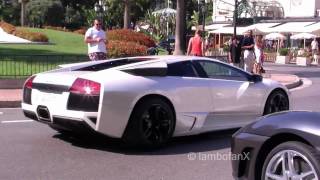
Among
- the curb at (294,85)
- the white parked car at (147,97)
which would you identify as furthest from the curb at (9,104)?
the curb at (294,85)

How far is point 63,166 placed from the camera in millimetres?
6895

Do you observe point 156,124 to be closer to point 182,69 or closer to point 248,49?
point 182,69

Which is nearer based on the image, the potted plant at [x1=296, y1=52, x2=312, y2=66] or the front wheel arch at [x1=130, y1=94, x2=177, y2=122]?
the front wheel arch at [x1=130, y1=94, x2=177, y2=122]

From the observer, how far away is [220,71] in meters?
9.05

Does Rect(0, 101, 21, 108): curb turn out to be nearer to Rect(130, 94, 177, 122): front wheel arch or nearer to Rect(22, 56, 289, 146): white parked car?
Rect(22, 56, 289, 146): white parked car

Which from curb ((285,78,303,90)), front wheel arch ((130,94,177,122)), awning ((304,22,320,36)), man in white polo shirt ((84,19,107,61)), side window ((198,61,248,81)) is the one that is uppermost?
awning ((304,22,320,36))

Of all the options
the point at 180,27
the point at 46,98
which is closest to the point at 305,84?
the point at 180,27

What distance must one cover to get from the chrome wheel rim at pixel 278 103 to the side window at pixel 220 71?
71 centimetres

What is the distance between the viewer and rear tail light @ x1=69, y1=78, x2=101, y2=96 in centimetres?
754

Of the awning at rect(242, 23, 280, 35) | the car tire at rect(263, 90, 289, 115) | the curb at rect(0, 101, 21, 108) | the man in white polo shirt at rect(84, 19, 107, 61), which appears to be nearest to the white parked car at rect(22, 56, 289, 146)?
the car tire at rect(263, 90, 289, 115)

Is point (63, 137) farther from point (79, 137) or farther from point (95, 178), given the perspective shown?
point (95, 178)

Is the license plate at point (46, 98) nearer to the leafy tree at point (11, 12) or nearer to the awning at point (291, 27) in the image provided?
the awning at point (291, 27)

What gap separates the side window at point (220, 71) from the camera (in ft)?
29.2

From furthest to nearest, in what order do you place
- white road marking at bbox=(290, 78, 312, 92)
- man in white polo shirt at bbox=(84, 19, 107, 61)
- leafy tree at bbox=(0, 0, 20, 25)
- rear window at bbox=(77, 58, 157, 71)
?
leafy tree at bbox=(0, 0, 20, 25) < white road marking at bbox=(290, 78, 312, 92) < man in white polo shirt at bbox=(84, 19, 107, 61) < rear window at bbox=(77, 58, 157, 71)
